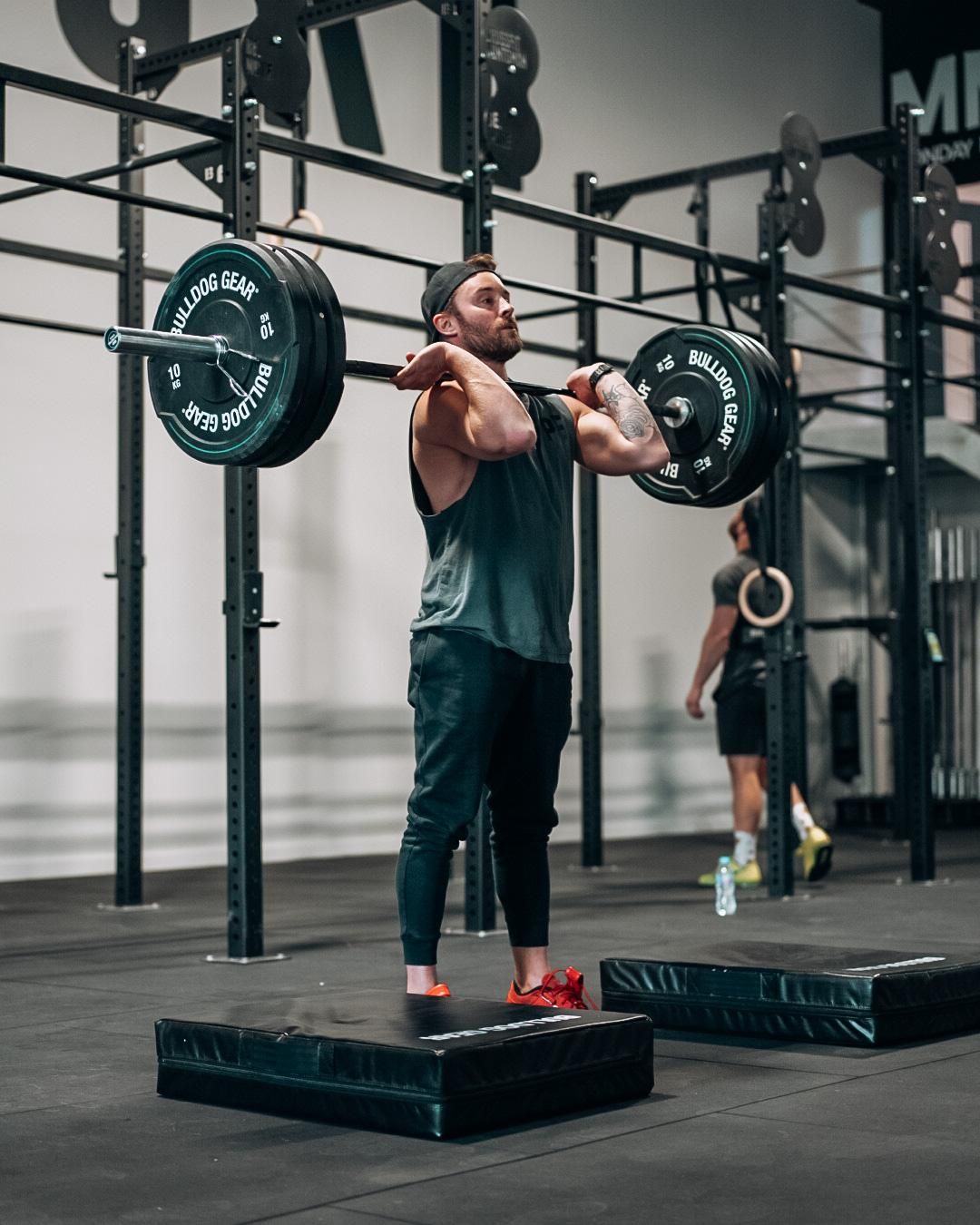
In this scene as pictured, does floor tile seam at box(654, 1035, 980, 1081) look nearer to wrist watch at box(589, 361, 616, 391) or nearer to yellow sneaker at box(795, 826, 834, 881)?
wrist watch at box(589, 361, 616, 391)

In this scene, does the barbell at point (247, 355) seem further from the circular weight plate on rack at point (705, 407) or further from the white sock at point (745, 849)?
the white sock at point (745, 849)

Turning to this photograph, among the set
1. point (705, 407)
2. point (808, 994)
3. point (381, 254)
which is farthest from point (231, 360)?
point (381, 254)

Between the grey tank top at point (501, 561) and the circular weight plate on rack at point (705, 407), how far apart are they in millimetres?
713

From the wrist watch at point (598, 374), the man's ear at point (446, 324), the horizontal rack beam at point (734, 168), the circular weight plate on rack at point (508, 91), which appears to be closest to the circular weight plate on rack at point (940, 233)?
the horizontal rack beam at point (734, 168)

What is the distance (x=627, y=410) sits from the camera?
318 cm

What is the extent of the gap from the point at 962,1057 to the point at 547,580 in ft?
3.56

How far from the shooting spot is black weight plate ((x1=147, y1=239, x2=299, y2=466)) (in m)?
2.99

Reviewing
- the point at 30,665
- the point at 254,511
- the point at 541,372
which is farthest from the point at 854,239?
the point at 254,511

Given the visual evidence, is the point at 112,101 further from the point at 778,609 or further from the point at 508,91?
the point at 778,609

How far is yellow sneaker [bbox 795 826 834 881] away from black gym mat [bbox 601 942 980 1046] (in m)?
2.71

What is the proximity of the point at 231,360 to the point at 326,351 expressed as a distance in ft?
0.59

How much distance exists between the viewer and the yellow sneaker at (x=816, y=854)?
19.8 feet

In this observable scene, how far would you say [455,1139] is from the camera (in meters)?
2.39

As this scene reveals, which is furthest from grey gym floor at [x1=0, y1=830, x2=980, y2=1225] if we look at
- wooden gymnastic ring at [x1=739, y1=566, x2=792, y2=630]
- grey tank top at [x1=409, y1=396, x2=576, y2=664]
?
wooden gymnastic ring at [x1=739, y1=566, x2=792, y2=630]
